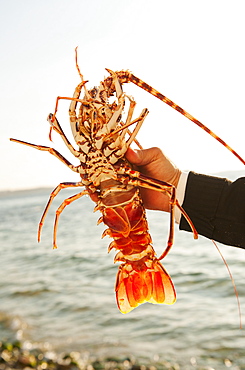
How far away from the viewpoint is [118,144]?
9.82 feet

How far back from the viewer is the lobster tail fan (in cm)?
336

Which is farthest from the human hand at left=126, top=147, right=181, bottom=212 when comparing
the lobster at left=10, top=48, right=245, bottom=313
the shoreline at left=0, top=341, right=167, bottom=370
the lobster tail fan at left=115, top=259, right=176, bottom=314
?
the shoreline at left=0, top=341, right=167, bottom=370

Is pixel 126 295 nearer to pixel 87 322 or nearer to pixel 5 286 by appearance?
pixel 87 322

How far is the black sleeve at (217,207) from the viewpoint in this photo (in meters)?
3.30

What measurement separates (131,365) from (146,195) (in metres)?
6.07

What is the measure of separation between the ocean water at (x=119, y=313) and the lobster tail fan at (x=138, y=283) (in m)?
6.12

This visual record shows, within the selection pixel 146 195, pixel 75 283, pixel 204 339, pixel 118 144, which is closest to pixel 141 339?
pixel 204 339

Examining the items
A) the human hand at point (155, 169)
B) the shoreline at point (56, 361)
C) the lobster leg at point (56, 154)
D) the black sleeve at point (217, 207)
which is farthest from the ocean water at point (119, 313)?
the lobster leg at point (56, 154)

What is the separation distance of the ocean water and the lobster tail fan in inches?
241

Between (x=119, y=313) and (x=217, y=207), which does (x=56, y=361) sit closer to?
(x=119, y=313)

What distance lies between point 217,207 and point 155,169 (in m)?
0.65

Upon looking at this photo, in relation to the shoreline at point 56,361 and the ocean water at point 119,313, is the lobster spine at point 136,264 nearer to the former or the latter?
the shoreline at point 56,361

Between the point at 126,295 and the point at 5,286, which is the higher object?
the point at 126,295

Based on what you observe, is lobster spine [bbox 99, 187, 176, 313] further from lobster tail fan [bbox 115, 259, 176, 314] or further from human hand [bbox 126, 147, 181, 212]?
human hand [bbox 126, 147, 181, 212]
